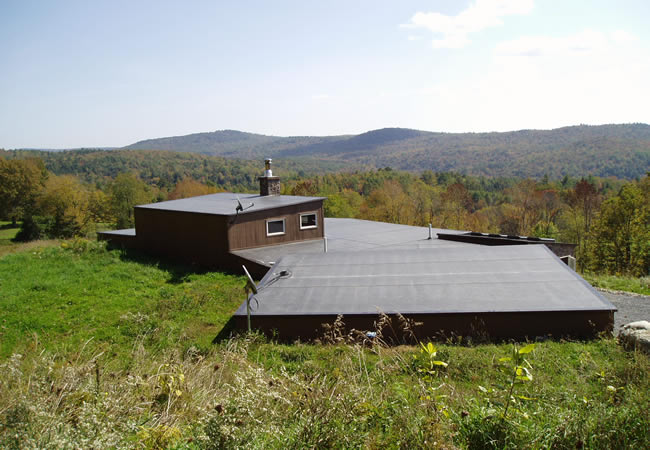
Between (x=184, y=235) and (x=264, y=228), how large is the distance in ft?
11.5

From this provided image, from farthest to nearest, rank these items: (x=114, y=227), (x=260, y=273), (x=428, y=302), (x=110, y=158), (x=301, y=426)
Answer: (x=110, y=158) → (x=114, y=227) → (x=260, y=273) → (x=428, y=302) → (x=301, y=426)

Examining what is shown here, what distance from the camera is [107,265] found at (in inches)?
691

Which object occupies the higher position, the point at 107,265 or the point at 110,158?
the point at 110,158

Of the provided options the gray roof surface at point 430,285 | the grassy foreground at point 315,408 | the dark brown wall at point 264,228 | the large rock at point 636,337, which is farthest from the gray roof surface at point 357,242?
the grassy foreground at point 315,408

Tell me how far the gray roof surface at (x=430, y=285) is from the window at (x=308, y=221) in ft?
21.4

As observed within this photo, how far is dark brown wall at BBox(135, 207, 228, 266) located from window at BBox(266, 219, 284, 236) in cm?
201

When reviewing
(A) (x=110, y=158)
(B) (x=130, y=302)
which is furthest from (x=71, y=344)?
(A) (x=110, y=158)

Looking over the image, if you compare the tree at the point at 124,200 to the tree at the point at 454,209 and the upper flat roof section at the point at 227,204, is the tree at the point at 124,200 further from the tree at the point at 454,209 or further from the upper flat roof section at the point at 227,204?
the tree at the point at 454,209

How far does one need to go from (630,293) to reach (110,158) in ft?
402

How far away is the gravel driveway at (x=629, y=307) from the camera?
37.1 feet

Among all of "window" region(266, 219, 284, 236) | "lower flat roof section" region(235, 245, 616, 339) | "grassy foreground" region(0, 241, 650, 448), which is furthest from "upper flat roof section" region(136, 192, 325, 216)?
"grassy foreground" region(0, 241, 650, 448)

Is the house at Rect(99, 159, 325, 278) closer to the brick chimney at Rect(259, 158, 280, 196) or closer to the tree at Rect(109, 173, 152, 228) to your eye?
the brick chimney at Rect(259, 158, 280, 196)

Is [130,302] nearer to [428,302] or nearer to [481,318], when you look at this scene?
[428,302]

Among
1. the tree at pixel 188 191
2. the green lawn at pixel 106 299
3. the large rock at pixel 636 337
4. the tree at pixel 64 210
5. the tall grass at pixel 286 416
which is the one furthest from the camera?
the tree at pixel 188 191
